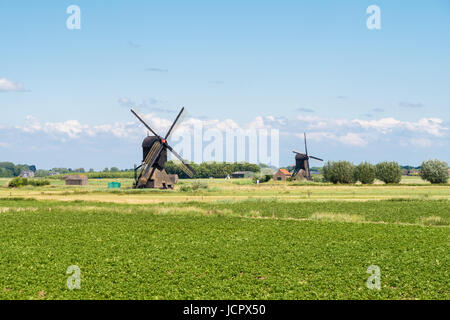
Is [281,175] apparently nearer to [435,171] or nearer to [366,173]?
[366,173]

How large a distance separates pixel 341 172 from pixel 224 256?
372 ft

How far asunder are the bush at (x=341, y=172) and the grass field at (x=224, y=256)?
88317 mm

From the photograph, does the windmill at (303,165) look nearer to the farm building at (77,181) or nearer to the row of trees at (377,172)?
the row of trees at (377,172)

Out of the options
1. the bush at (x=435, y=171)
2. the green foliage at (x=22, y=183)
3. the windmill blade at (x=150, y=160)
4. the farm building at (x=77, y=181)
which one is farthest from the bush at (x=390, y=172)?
the green foliage at (x=22, y=183)

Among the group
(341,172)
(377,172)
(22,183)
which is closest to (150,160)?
(22,183)

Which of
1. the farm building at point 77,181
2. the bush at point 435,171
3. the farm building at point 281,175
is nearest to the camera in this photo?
the bush at point 435,171

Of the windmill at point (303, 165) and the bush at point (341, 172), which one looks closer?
the bush at point (341, 172)

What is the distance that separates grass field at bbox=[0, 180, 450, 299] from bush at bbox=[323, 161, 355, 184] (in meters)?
88.3

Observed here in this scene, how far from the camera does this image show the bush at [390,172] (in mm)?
133625

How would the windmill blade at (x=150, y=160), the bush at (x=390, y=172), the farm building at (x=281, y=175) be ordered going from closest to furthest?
1. the windmill blade at (x=150, y=160)
2. the bush at (x=390, y=172)
3. the farm building at (x=281, y=175)

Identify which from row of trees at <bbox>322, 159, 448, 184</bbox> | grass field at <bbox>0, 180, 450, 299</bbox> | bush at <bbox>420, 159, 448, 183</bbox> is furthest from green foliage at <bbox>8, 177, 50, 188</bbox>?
bush at <bbox>420, 159, 448, 183</bbox>

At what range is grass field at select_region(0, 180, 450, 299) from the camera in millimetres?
20125
